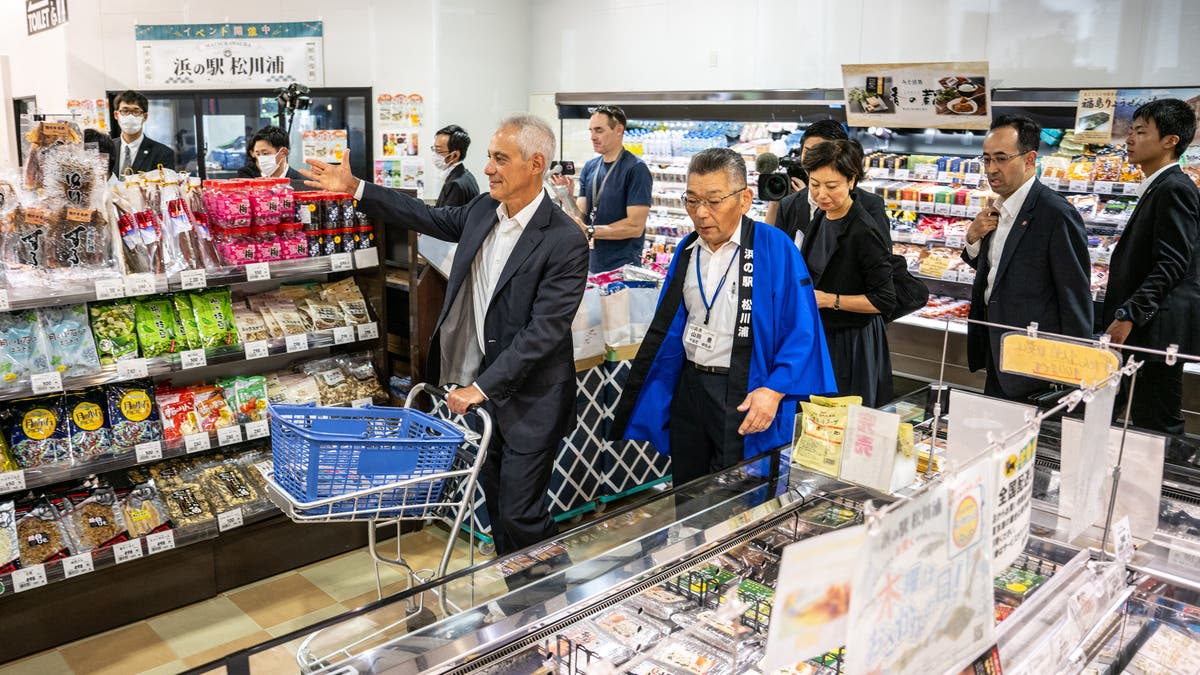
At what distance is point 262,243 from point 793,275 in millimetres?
2160

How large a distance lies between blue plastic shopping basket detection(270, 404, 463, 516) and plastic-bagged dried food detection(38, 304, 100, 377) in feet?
4.31

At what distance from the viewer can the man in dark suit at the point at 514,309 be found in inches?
127

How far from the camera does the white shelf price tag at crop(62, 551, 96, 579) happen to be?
3.29 m

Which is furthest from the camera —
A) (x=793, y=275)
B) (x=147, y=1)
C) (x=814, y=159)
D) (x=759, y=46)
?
(x=147, y=1)

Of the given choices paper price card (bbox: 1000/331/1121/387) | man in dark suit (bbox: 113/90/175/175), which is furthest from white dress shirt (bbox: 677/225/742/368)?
man in dark suit (bbox: 113/90/175/175)

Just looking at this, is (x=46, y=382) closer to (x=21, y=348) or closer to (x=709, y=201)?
(x=21, y=348)

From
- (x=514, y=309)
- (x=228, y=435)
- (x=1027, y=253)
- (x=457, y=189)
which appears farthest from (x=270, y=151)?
(x=1027, y=253)

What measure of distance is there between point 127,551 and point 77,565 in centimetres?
17

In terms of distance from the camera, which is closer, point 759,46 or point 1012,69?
point 1012,69

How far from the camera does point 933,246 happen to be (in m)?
6.58

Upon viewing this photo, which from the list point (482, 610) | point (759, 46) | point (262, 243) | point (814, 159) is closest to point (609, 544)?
point (482, 610)

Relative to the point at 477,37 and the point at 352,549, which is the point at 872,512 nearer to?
the point at 352,549

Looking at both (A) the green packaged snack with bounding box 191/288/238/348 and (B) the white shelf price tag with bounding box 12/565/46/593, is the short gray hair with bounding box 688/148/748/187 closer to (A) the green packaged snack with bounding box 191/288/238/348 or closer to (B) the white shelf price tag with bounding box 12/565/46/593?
(A) the green packaged snack with bounding box 191/288/238/348

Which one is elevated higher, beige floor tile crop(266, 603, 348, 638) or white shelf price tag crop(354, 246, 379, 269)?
white shelf price tag crop(354, 246, 379, 269)
